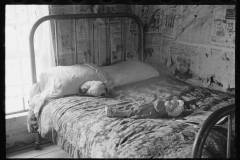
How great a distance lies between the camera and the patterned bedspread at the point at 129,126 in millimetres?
1600

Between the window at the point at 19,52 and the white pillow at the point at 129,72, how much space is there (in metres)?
0.64

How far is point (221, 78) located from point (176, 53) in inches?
22.2

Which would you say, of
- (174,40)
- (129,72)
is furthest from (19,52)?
(174,40)

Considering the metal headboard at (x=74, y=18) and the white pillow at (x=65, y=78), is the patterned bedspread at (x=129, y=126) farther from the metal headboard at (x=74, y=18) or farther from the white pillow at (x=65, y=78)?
the metal headboard at (x=74, y=18)

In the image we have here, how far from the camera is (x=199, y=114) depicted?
204 cm

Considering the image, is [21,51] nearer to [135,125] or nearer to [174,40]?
[135,125]

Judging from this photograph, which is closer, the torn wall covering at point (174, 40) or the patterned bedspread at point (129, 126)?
the patterned bedspread at point (129, 126)

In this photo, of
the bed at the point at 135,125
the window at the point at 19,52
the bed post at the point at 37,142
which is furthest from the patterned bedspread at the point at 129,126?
the window at the point at 19,52

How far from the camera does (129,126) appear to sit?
72.0 inches

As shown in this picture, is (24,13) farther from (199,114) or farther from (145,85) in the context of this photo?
(199,114)

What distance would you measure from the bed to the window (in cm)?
16

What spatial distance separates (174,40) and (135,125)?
4.71ft

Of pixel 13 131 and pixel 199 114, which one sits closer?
pixel 199 114
